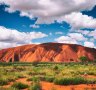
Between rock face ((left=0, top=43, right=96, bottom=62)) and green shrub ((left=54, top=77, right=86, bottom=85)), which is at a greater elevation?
rock face ((left=0, top=43, right=96, bottom=62))

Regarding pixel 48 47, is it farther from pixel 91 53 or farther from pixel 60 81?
pixel 60 81

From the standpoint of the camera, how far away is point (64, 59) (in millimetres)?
139875

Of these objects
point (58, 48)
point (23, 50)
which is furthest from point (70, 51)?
point (23, 50)

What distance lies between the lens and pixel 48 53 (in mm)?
149000

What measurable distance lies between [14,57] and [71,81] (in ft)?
450

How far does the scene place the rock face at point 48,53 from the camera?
143m

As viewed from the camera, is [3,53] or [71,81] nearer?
[71,81]

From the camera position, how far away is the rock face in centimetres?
14300

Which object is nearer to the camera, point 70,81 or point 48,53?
point 70,81

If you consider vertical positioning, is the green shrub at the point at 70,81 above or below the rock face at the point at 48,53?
below

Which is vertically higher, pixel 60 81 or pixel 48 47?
pixel 48 47

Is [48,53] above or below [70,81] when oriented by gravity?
above

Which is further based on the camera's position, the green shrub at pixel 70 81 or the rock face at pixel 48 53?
the rock face at pixel 48 53

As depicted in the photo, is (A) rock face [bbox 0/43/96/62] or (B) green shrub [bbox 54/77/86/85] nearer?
(B) green shrub [bbox 54/77/86/85]
